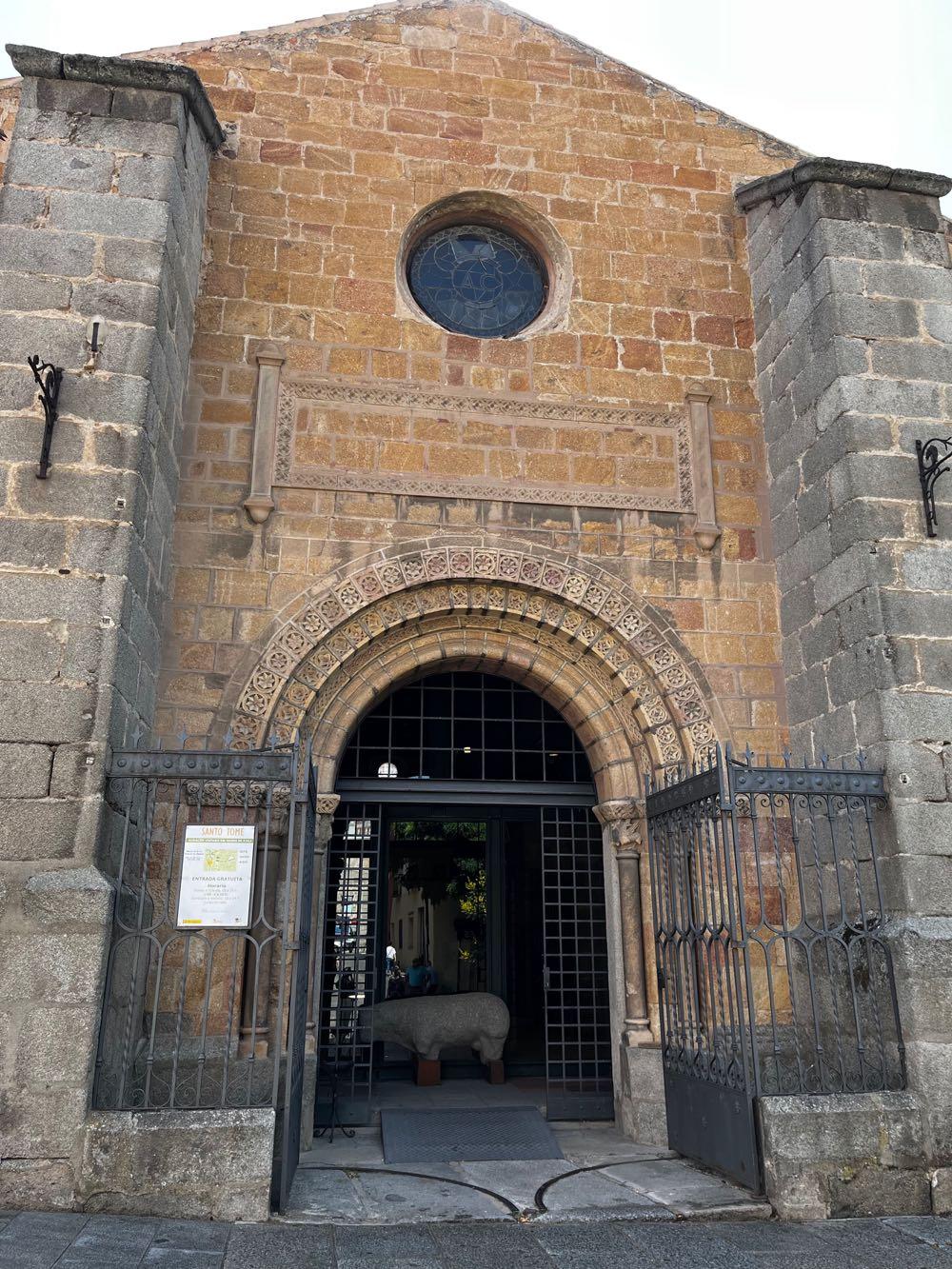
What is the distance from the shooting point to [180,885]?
4.91 meters

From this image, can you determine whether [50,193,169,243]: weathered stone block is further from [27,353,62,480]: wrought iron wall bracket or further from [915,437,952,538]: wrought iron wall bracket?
[915,437,952,538]: wrought iron wall bracket

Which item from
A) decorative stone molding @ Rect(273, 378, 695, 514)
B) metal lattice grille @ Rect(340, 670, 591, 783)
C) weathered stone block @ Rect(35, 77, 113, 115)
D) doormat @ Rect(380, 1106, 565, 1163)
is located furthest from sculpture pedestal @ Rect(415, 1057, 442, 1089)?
weathered stone block @ Rect(35, 77, 113, 115)

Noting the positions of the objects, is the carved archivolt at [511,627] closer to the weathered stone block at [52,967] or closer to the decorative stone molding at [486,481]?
the decorative stone molding at [486,481]

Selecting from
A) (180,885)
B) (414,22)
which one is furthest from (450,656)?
(414,22)

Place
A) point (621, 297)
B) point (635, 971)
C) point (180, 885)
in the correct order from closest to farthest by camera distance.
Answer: point (180, 885), point (635, 971), point (621, 297)

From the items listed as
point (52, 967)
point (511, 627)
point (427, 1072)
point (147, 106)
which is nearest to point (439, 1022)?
point (427, 1072)

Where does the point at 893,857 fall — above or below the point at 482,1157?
above

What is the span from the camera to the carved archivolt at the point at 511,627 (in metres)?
6.45

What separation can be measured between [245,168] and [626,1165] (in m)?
6.96

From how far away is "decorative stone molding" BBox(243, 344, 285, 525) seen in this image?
6535 mm

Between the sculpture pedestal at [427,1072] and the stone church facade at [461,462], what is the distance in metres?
2.61

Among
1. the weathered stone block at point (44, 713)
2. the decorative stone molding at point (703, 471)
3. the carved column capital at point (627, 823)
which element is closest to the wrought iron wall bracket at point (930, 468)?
the decorative stone molding at point (703, 471)

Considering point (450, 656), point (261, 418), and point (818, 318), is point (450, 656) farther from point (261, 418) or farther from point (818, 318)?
point (818, 318)

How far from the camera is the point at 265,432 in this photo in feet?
21.9
